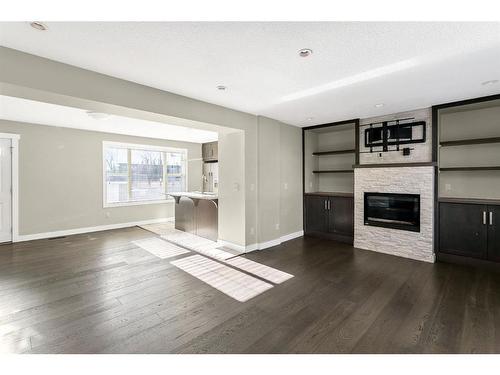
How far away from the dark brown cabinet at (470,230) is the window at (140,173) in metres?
6.80

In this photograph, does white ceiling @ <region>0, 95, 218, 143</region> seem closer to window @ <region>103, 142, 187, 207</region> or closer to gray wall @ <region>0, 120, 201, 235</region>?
gray wall @ <region>0, 120, 201, 235</region>

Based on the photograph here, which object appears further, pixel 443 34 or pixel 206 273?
pixel 206 273

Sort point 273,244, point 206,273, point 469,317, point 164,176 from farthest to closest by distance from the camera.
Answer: point 164,176, point 273,244, point 206,273, point 469,317

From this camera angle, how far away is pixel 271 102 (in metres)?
3.90

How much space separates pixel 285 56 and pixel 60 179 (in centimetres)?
608

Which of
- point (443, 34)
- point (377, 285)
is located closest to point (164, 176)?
point (377, 285)

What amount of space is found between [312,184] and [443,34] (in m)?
4.13

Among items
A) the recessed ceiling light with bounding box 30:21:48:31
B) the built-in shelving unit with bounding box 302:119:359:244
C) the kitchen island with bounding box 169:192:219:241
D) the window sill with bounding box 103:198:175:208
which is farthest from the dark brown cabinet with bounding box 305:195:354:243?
the recessed ceiling light with bounding box 30:21:48:31

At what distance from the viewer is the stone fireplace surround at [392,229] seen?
13.1 feet

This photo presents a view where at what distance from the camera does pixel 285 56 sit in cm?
242

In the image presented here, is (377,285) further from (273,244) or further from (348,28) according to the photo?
(348,28)

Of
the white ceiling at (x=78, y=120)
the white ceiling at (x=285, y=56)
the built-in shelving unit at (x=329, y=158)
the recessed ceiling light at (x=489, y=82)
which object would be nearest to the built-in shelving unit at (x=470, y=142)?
the white ceiling at (x=285, y=56)

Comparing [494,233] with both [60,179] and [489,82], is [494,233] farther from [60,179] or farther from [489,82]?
[60,179]
